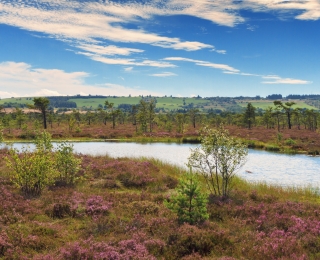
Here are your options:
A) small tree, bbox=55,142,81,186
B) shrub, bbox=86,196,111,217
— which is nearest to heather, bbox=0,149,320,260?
shrub, bbox=86,196,111,217

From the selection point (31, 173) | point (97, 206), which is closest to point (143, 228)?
point (97, 206)

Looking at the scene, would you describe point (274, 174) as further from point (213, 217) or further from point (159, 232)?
point (159, 232)

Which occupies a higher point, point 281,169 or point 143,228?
point 143,228

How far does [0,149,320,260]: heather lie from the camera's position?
1079 centimetres

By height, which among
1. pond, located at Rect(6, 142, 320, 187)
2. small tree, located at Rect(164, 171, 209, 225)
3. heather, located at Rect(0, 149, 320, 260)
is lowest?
pond, located at Rect(6, 142, 320, 187)

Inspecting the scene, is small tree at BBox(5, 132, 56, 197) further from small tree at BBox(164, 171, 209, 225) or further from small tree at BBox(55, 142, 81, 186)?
small tree at BBox(164, 171, 209, 225)

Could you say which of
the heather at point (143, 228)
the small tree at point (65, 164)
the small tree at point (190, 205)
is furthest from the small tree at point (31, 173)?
the small tree at point (190, 205)

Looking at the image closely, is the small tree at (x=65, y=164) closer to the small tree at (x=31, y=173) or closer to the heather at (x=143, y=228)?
the heather at (x=143, y=228)

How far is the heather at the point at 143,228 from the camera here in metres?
10.8

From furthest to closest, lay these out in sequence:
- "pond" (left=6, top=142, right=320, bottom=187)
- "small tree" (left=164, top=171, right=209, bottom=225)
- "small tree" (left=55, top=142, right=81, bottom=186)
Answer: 1. "pond" (left=6, top=142, right=320, bottom=187)
2. "small tree" (left=55, top=142, right=81, bottom=186)
3. "small tree" (left=164, top=171, right=209, bottom=225)

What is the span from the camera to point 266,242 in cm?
1154

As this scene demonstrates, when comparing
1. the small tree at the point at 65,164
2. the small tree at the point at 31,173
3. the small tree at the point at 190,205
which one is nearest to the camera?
the small tree at the point at 190,205

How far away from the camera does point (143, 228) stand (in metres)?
13.2

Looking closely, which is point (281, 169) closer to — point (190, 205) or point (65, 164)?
point (190, 205)
